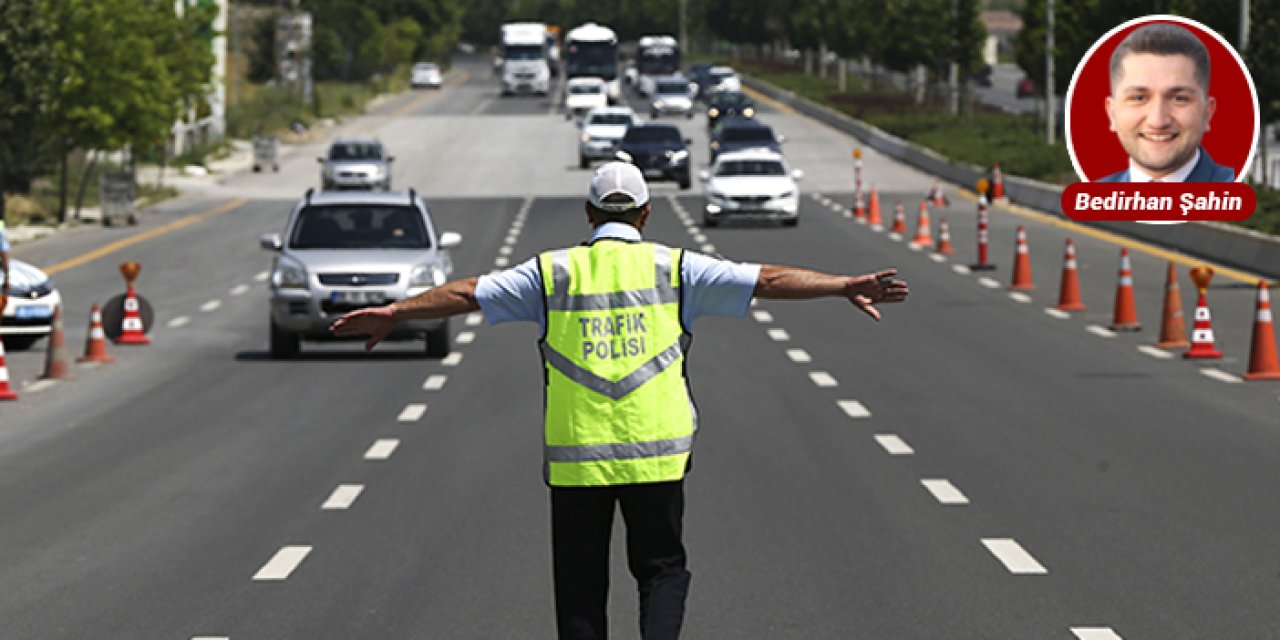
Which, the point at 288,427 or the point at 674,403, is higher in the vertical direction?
the point at 674,403

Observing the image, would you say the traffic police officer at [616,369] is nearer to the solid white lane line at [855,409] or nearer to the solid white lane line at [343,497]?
the solid white lane line at [343,497]

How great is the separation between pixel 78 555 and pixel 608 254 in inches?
221

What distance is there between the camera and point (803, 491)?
45.6 feet

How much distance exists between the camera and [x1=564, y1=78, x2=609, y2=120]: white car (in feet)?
313

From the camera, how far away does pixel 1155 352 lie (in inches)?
907

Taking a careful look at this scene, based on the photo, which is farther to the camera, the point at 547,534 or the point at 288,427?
the point at 288,427

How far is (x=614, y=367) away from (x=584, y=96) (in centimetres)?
8996

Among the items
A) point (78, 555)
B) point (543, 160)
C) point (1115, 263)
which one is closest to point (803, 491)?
point (78, 555)

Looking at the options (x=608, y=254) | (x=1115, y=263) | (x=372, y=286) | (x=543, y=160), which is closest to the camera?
(x=608, y=254)

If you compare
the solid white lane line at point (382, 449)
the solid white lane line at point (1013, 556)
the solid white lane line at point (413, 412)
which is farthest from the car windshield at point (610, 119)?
the solid white lane line at point (1013, 556)

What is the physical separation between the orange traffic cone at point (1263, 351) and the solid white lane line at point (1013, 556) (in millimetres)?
8750

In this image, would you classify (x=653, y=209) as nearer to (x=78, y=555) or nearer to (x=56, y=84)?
(x=56, y=84)

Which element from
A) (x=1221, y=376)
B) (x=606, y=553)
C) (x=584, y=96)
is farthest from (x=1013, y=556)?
(x=584, y=96)

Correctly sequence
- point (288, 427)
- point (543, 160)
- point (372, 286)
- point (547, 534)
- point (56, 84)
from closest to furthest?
point (547, 534) < point (288, 427) < point (372, 286) < point (56, 84) < point (543, 160)
